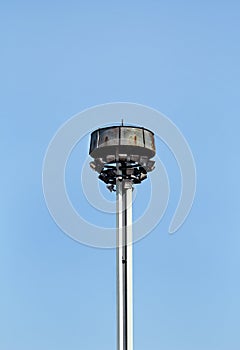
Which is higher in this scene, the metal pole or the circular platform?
the circular platform

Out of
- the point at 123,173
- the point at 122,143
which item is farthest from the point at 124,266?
the point at 122,143

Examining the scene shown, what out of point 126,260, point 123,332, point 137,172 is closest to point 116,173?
point 137,172

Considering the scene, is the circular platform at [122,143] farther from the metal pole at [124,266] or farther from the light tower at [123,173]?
the metal pole at [124,266]

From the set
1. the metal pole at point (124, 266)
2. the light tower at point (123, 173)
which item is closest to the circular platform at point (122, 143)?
the light tower at point (123, 173)

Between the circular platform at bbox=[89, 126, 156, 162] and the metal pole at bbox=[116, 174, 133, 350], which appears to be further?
the circular platform at bbox=[89, 126, 156, 162]

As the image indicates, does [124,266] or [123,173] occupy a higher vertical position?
[123,173]

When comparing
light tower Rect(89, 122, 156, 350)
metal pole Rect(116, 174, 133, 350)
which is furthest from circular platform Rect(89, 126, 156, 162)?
metal pole Rect(116, 174, 133, 350)

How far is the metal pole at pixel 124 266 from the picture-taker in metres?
30.2

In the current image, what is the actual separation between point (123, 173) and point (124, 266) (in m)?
3.18

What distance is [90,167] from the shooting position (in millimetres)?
31969

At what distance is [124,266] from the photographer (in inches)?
1212

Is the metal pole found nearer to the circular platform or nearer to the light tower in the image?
the light tower

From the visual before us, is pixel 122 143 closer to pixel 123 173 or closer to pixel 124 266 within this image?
pixel 123 173

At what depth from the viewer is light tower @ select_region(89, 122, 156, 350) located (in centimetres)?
3038
